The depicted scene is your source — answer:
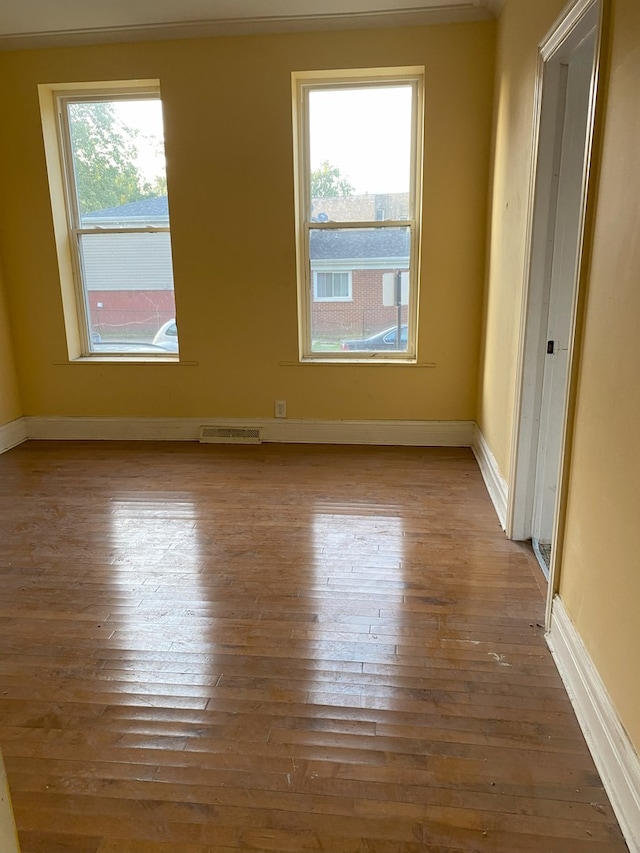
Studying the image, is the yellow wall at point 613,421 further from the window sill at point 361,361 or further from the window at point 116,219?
the window at point 116,219

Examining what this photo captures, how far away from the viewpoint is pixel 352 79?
13.2ft

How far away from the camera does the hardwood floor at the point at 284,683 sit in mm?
1501

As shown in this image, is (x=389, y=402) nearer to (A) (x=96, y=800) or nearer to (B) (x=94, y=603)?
(B) (x=94, y=603)

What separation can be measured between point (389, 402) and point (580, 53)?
2.51 meters

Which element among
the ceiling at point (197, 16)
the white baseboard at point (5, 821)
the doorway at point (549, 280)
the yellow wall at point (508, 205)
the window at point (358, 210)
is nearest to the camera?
the white baseboard at point (5, 821)

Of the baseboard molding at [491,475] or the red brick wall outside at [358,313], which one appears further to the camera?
the red brick wall outside at [358,313]

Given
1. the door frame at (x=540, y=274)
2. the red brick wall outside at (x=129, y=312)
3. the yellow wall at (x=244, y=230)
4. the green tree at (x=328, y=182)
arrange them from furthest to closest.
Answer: the red brick wall outside at (x=129, y=312), the green tree at (x=328, y=182), the yellow wall at (x=244, y=230), the door frame at (x=540, y=274)

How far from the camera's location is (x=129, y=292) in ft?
14.9

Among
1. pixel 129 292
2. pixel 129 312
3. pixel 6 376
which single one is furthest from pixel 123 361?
pixel 6 376

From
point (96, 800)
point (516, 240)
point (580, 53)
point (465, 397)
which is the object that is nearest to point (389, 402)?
point (465, 397)

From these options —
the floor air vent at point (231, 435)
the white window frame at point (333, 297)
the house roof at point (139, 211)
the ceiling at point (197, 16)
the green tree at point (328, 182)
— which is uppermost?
the ceiling at point (197, 16)

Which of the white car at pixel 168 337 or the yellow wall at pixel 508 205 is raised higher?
the yellow wall at pixel 508 205

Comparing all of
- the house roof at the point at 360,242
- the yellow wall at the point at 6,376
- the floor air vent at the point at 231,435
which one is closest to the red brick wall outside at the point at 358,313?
the house roof at the point at 360,242

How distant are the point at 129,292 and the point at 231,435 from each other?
134 cm
